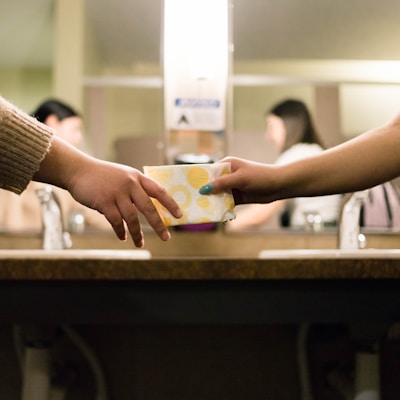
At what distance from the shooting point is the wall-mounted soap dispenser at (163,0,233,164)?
5.30ft

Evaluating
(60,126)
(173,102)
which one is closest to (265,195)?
(173,102)

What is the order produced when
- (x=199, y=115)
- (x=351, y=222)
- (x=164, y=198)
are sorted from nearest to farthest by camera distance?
(x=164, y=198) < (x=351, y=222) < (x=199, y=115)

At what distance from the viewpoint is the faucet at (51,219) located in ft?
4.68

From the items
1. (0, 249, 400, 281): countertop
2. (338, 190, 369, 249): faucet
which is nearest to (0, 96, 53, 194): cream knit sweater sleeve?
(0, 249, 400, 281): countertop

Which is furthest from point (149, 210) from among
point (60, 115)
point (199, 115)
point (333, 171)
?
point (60, 115)

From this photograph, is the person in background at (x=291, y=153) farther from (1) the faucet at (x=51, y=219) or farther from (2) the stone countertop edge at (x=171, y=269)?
(2) the stone countertop edge at (x=171, y=269)

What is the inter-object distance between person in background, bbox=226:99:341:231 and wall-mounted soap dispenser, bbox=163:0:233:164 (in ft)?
0.49

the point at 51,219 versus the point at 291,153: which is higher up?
the point at 291,153

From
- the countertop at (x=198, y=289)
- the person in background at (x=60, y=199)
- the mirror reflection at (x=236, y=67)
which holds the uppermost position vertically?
the mirror reflection at (x=236, y=67)

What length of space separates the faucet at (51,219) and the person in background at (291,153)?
440 millimetres

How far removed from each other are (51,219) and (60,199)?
0.21m

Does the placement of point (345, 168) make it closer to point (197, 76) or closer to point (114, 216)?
point (114, 216)

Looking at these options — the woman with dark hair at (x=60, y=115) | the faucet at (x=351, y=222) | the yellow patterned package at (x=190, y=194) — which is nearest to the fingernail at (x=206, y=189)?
the yellow patterned package at (x=190, y=194)

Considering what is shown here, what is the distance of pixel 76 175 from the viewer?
0.80m
